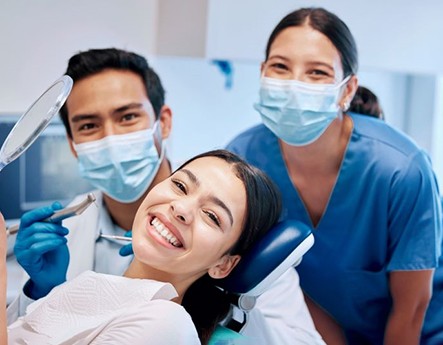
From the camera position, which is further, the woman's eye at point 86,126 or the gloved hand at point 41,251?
the woman's eye at point 86,126

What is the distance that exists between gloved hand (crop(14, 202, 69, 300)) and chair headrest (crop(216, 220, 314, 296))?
0.46 m

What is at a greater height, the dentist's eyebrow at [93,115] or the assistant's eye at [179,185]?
the dentist's eyebrow at [93,115]

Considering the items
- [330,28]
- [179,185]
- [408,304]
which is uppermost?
[330,28]

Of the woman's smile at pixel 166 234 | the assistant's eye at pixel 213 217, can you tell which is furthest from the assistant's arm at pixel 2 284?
the assistant's eye at pixel 213 217

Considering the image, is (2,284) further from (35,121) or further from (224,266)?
(224,266)

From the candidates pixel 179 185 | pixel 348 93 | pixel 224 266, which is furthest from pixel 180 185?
pixel 348 93

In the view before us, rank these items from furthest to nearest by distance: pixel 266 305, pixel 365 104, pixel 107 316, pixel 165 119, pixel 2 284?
pixel 365 104 < pixel 165 119 < pixel 266 305 < pixel 107 316 < pixel 2 284

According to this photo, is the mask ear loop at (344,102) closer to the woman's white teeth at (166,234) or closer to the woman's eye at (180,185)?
the woman's eye at (180,185)

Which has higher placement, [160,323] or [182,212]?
[182,212]

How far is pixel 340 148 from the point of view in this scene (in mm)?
2078

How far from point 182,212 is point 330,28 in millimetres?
818

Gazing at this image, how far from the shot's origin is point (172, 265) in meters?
1.48

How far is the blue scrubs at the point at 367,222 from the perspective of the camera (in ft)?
6.46

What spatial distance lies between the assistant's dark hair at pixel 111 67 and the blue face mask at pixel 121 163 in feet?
0.44
